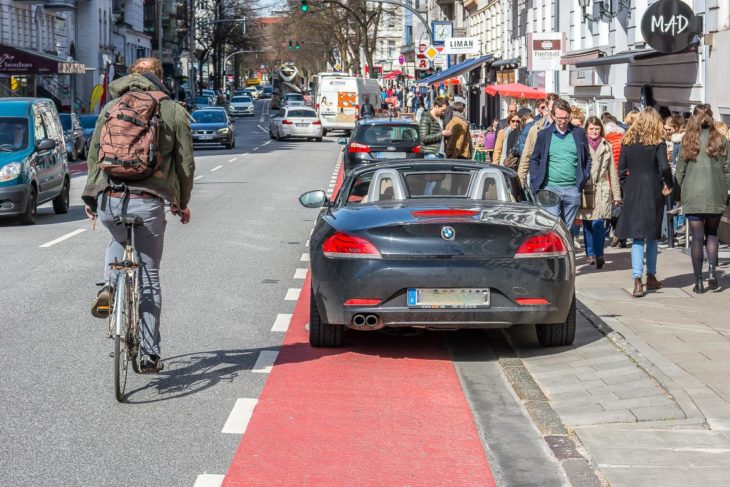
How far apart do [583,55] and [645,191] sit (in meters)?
21.6

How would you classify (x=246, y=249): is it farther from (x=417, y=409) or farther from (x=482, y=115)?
(x=482, y=115)

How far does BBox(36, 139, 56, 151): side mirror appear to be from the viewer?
19.2 metres

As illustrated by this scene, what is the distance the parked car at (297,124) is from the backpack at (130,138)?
48.7m

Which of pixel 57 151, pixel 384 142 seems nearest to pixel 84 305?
pixel 57 151

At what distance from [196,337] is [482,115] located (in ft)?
173

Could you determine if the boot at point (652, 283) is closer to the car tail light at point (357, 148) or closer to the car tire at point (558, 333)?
the car tire at point (558, 333)

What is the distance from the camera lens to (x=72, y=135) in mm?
40531

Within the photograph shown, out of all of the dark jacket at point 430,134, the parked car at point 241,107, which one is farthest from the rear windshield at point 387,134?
the parked car at point 241,107

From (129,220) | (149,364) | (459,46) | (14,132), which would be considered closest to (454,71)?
(459,46)

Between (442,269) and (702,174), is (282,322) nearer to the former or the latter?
(442,269)

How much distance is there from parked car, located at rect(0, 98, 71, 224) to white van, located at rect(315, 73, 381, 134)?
4150 centimetres

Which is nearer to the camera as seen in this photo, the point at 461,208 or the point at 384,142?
the point at 461,208

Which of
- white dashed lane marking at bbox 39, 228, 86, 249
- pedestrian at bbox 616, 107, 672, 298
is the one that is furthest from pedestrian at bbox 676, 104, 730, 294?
white dashed lane marking at bbox 39, 228, 86, 249

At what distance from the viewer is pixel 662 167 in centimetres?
1213
